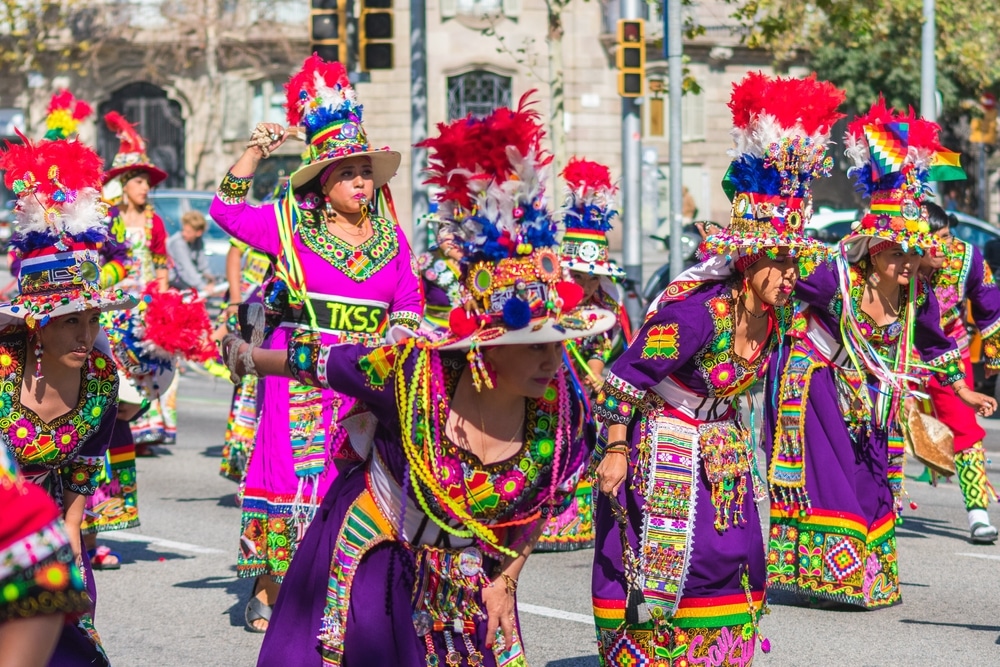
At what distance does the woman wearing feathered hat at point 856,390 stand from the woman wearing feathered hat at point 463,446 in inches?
132

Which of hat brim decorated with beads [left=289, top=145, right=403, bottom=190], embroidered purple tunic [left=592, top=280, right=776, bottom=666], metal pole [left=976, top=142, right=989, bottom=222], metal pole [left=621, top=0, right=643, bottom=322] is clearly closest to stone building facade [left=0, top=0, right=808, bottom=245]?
metal pole [left=976, top=142, right=989, bottom=222]

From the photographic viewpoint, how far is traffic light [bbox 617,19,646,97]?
59.1 feet

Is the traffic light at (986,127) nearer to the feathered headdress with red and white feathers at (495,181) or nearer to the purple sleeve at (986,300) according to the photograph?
the purple sleeve at (986,300)

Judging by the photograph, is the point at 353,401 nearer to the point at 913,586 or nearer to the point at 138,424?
the point at 913,586

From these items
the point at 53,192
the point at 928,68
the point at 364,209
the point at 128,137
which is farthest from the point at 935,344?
the point at 928,68

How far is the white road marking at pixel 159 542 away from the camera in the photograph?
9281 millimetres

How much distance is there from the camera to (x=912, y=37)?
3750 cm

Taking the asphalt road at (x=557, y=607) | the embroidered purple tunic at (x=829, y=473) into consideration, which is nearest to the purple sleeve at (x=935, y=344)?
the embroidered purple tunic at (x=829, y=473)

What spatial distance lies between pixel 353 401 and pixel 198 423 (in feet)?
35.8

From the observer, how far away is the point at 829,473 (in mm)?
7664

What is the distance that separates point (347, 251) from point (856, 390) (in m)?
2.62

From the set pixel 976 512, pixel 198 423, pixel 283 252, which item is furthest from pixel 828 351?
pixel 198 423

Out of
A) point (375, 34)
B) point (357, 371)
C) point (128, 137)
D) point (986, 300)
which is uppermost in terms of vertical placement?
point (375, 34)

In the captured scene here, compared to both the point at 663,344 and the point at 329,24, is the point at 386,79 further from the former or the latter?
the point at 663,344
